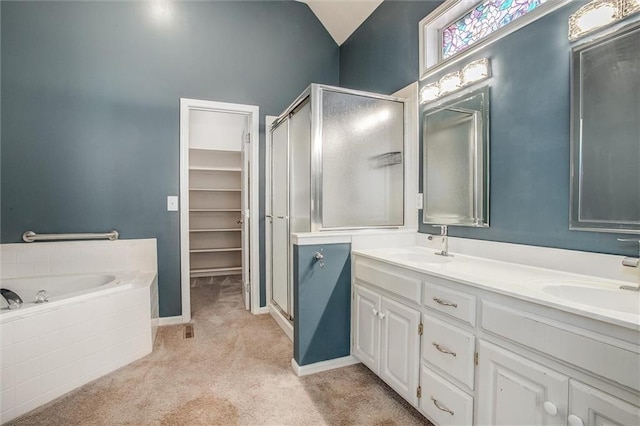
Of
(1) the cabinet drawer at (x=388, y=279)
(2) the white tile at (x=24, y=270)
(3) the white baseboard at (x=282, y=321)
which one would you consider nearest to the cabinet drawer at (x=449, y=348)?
(1) the cabinet drawer at (x=388, y=279)

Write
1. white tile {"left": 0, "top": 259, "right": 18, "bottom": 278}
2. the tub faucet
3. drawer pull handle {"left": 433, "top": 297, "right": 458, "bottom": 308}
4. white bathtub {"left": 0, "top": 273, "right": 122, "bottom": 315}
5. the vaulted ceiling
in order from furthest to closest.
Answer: the vaulted ceiling, white tile {"left": 0, "top": 259, "right": 18, "bottom": 278}, white bathtub {"left": 0, "top": 273, "right": 122, "bottom": 315}, the tub faucet, drawer pull handle {"left": 433, "top": 297, "right": 458, "bottom": 308}

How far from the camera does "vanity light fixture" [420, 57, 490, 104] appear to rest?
71.4 inches

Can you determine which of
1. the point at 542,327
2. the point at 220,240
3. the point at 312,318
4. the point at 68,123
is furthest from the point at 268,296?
the point at 542,327

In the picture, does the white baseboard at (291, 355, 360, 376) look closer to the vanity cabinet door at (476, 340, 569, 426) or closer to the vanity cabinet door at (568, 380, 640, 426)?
the vanity cabinet door at (476, 340, 569, 426)

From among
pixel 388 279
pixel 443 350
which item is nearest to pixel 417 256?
pixel 388 279

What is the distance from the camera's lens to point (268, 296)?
10.7ft

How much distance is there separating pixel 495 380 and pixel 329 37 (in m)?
3.56

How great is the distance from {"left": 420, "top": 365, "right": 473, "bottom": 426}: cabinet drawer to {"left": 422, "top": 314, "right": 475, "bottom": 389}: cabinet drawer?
0.20 feet

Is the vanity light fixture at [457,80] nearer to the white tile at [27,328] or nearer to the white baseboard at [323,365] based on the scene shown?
the white baseboard at [323,365]

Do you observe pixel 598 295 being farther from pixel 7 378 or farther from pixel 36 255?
pixel 36 255

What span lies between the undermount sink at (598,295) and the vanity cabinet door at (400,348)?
60cm

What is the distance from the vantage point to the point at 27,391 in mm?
1686

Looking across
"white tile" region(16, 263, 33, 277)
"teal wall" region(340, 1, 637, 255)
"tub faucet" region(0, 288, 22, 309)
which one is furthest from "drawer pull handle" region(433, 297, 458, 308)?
"white tile" region(16, 263, 33, 277)

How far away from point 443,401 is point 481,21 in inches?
84.4
